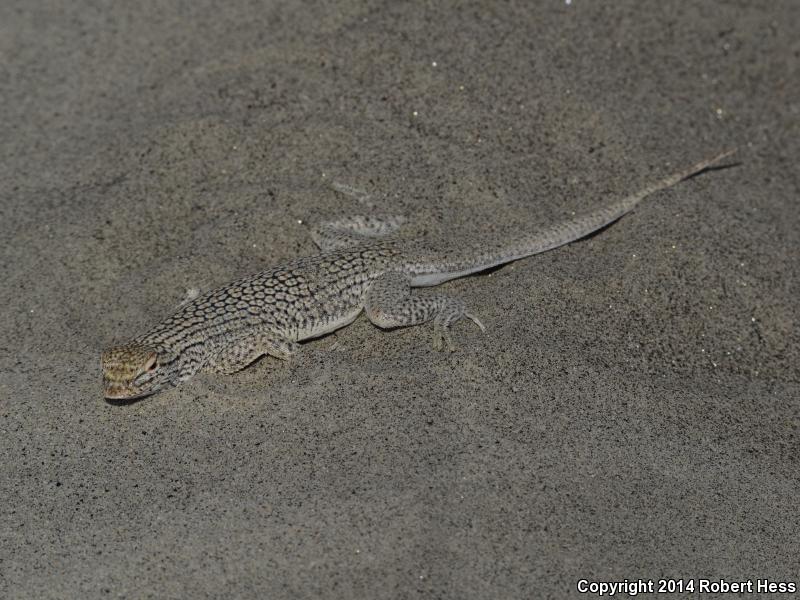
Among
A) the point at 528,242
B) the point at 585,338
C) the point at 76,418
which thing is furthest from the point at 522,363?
the point at 76,418

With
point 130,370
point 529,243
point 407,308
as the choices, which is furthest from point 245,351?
point 529,243

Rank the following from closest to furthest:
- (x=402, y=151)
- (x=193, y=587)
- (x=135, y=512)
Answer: (x=193, y=587) → (x=135, y=512) → (x=402, y=151)

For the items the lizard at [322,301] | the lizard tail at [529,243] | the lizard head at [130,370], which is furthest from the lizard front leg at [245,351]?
the lizard tail at [529,243]

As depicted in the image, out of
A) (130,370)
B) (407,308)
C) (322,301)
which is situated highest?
(130,370)

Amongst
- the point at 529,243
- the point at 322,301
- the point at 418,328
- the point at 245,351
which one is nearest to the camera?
the point at 245,351

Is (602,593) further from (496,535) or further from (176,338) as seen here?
(176,338)

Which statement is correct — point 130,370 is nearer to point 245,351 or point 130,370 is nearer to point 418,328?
point 245,351

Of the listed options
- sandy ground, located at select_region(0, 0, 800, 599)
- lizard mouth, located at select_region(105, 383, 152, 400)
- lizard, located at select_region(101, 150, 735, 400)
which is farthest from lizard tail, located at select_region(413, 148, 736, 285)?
lizard mouth, located at select_region(105, 383, 152, 400)
